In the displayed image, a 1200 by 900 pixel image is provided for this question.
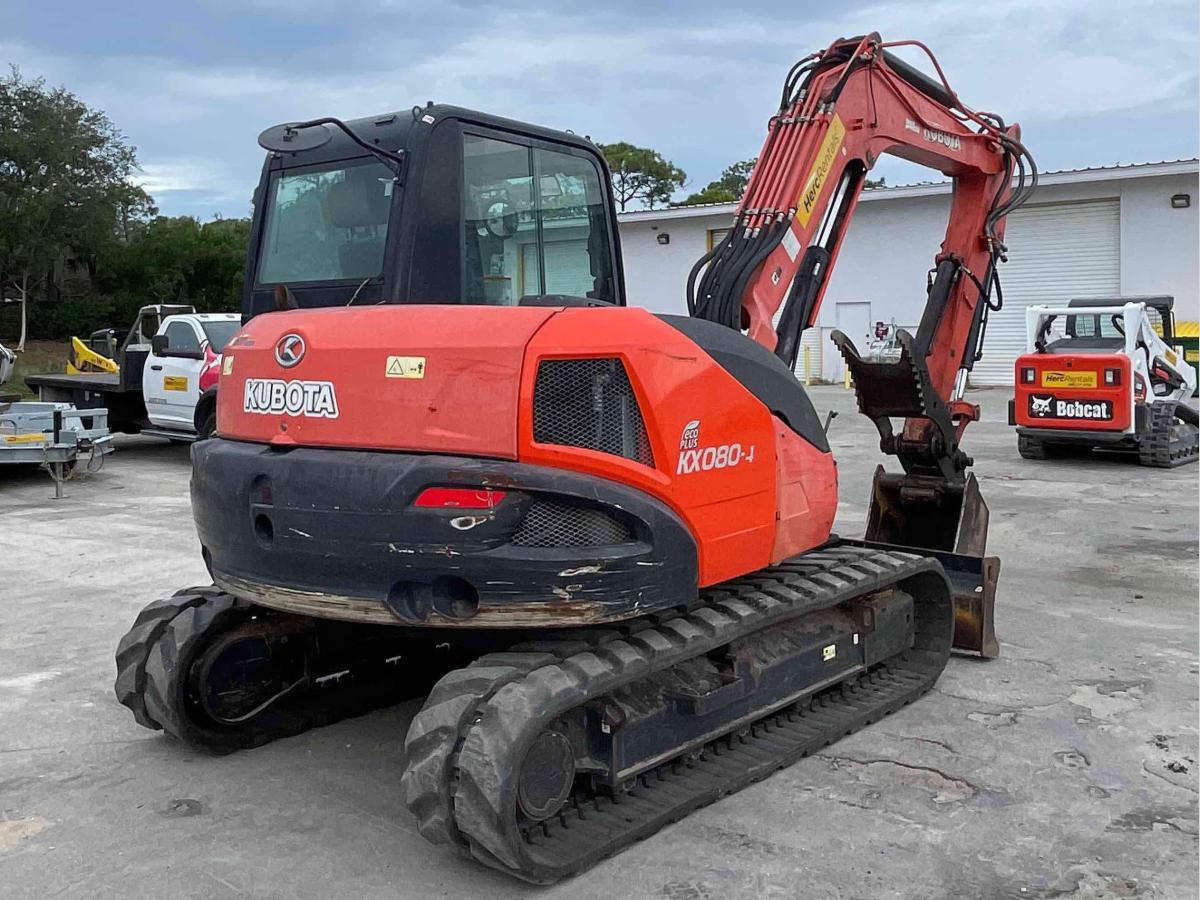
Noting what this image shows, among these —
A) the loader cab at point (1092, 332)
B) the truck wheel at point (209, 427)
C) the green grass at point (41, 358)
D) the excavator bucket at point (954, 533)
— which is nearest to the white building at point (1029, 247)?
the loader cab at point (1092, 332)

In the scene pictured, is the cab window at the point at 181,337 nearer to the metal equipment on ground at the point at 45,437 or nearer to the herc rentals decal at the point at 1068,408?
the metal equipment on ground at the point at 45,437

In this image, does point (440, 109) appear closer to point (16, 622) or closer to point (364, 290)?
point (364, 290)

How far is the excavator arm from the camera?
565 cm

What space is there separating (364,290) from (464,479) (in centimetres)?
111

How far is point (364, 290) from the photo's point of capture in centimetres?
455

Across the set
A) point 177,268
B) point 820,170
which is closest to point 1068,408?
point 820,170

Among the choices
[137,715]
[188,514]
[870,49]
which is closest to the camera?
[137,715]

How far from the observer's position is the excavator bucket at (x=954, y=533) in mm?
6090

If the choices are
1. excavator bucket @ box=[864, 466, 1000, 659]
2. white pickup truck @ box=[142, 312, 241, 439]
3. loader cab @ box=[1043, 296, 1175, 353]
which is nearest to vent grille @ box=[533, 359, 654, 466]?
excavator bucket @ box=[864, 466, 1000, 659]

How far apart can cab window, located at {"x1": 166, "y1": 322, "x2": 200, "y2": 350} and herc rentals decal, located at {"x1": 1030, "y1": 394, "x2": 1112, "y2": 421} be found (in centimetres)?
1004

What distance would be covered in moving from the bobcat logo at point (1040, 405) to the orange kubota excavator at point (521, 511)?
336 inches

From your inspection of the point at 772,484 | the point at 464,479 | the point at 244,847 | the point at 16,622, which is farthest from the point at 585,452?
the point at 16,622

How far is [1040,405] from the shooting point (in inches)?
538

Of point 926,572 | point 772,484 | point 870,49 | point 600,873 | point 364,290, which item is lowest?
point 600,873
